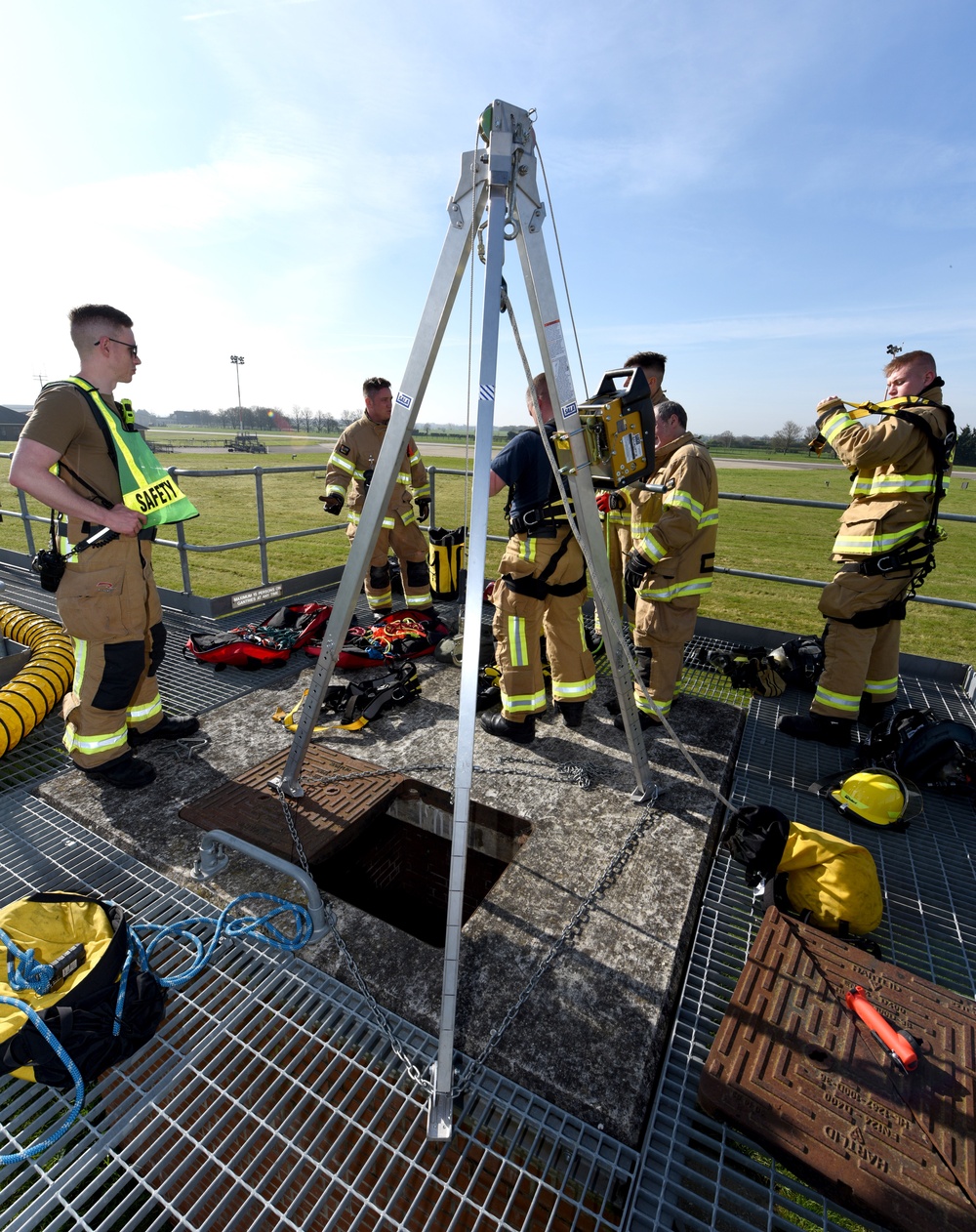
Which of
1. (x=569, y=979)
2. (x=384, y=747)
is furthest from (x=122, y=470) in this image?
(x=569, y=979)

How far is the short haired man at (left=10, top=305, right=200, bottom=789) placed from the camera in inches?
111

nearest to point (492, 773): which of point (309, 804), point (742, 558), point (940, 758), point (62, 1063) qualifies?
point (309, 804)

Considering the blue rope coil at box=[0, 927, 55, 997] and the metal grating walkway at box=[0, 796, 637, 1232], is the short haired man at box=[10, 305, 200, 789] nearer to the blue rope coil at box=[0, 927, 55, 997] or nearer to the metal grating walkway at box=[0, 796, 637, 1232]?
the blue rope coil at box=[0, 927, 55, 997]

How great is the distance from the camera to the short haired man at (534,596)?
3.35 metres

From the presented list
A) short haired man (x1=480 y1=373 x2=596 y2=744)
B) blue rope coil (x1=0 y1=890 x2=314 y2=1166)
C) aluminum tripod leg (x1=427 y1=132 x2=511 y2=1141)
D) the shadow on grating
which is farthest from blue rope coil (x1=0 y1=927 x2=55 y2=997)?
short haired man (x1=480 y1=373 x2=596 y2=744)

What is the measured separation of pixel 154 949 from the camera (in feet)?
7.63

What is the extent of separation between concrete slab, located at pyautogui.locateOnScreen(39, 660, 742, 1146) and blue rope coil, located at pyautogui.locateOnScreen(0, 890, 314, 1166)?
12 centimetres

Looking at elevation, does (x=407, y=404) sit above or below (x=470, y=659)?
above

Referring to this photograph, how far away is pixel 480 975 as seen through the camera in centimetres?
226

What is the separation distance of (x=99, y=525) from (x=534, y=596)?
7.92 feet

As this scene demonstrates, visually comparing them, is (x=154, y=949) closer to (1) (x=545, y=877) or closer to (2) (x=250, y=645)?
(1) (x=545, y=877)

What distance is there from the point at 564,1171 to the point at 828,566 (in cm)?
1375

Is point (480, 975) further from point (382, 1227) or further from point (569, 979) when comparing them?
point (382, 1227)

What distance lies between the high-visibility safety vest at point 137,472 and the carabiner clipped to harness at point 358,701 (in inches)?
56.9
